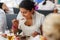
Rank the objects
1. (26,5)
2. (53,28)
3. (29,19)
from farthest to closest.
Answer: (29,19) → (26,5) → (53,28)

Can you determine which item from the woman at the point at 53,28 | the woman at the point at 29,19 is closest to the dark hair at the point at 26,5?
the woman at the point at 29,19

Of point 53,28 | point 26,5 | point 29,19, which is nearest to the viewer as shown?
point 53,28

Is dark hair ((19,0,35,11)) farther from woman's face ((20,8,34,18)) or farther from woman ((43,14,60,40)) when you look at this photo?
woman ((43,14,60,40))

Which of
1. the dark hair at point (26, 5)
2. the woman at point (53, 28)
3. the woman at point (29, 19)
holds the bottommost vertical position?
the woman at point (29, 19)

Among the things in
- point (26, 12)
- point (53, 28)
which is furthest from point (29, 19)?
point (53, 28)

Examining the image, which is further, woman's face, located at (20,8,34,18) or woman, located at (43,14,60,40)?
woman's face, located at (20,8,34,18)

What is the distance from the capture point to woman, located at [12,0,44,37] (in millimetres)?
1895

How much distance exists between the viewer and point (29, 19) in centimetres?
199

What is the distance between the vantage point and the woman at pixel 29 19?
1.89 meters

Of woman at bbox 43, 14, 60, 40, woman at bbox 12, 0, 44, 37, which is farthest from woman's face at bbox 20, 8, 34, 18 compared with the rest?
woman at bbox 43, 14, 60, 40

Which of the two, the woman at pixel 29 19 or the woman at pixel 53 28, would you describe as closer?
the woman at pixel 53 28

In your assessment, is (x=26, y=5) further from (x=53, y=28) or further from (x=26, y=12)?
(x=53, y=28)

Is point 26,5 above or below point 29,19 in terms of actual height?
above

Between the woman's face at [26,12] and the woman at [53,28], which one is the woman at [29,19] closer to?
the woman's face at [26,12]
